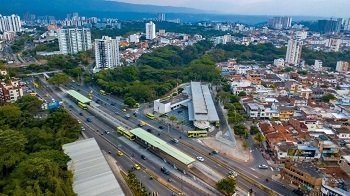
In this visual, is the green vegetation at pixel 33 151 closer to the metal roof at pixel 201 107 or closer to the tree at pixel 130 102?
the tree at pixel 130 102

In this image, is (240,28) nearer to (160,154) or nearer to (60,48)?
(60,48)

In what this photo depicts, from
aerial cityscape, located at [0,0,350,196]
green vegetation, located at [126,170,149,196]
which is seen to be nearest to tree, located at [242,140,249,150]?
aerial cityscape, located at [0,0,350,196]

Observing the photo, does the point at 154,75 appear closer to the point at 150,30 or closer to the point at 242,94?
the point at 242,94

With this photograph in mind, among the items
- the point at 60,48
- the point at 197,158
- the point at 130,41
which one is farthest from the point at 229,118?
the point at 130,41

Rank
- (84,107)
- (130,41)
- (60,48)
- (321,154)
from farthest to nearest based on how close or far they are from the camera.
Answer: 1. (130,41)
2. (60,48)
3. (84,107)
4. (321,154)

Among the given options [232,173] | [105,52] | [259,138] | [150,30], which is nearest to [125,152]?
[232,173]

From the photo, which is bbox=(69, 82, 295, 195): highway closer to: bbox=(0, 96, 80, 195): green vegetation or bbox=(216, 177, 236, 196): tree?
bbox=(216, 177, 236, 196): tree
